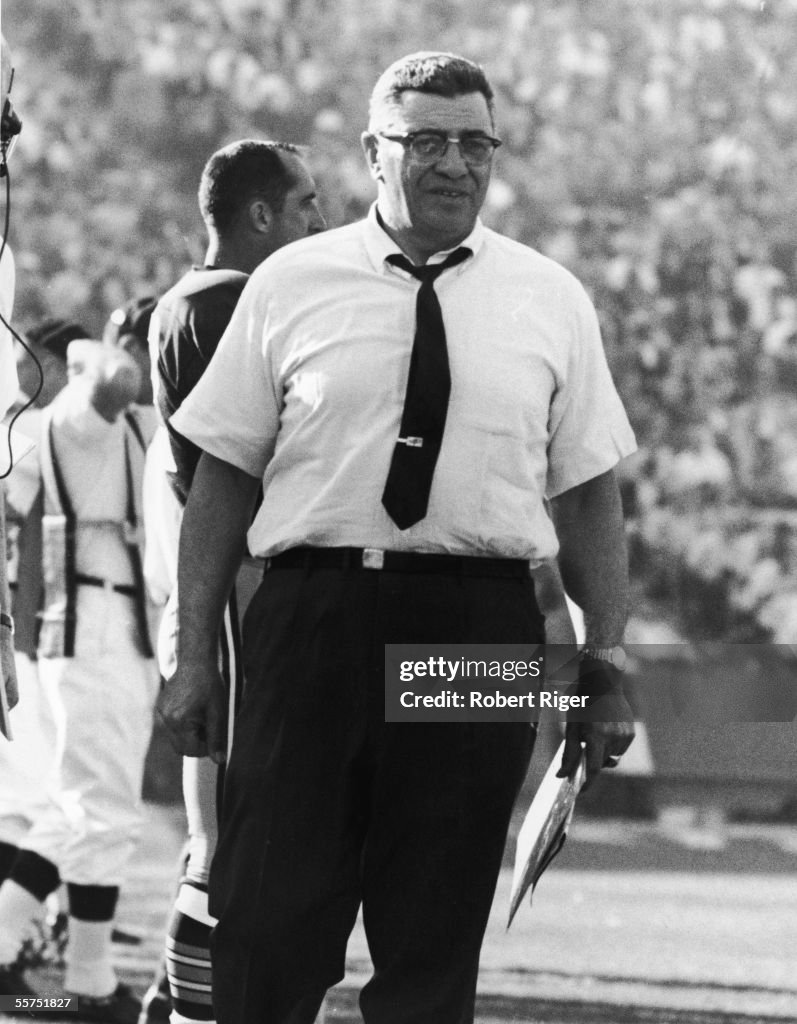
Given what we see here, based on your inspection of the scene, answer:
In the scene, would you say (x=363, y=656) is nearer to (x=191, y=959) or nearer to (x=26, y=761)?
(x=191, y=959)

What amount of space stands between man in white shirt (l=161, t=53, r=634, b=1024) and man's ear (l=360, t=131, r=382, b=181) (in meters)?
0.05

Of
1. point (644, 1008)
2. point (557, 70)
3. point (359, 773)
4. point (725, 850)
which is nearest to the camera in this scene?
point (359, 773)

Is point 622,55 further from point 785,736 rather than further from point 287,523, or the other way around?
point 287,523

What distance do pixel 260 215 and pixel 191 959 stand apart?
1710mm

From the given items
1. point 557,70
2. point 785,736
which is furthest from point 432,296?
point 557,70

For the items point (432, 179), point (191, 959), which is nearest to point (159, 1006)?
point (191, 959)

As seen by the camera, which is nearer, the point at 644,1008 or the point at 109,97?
the point at 644,1008

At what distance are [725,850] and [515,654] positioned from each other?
8.67m

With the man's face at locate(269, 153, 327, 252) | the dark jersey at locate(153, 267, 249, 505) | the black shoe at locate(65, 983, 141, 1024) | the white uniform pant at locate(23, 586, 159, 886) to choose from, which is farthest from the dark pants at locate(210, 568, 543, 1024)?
the white uniform pant at locate(23, 586, 159, 886)

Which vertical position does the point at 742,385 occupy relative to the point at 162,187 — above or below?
below

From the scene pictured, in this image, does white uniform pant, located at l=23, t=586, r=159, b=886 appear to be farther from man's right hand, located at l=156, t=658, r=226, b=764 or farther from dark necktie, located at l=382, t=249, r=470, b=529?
dark necktie, located at l=382, t=249, r=470, b=529

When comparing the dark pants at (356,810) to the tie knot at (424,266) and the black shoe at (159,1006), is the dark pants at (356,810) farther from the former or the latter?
the black shoe at (159,1006)

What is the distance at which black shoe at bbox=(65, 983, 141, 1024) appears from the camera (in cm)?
634

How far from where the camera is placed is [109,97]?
55.4ft
